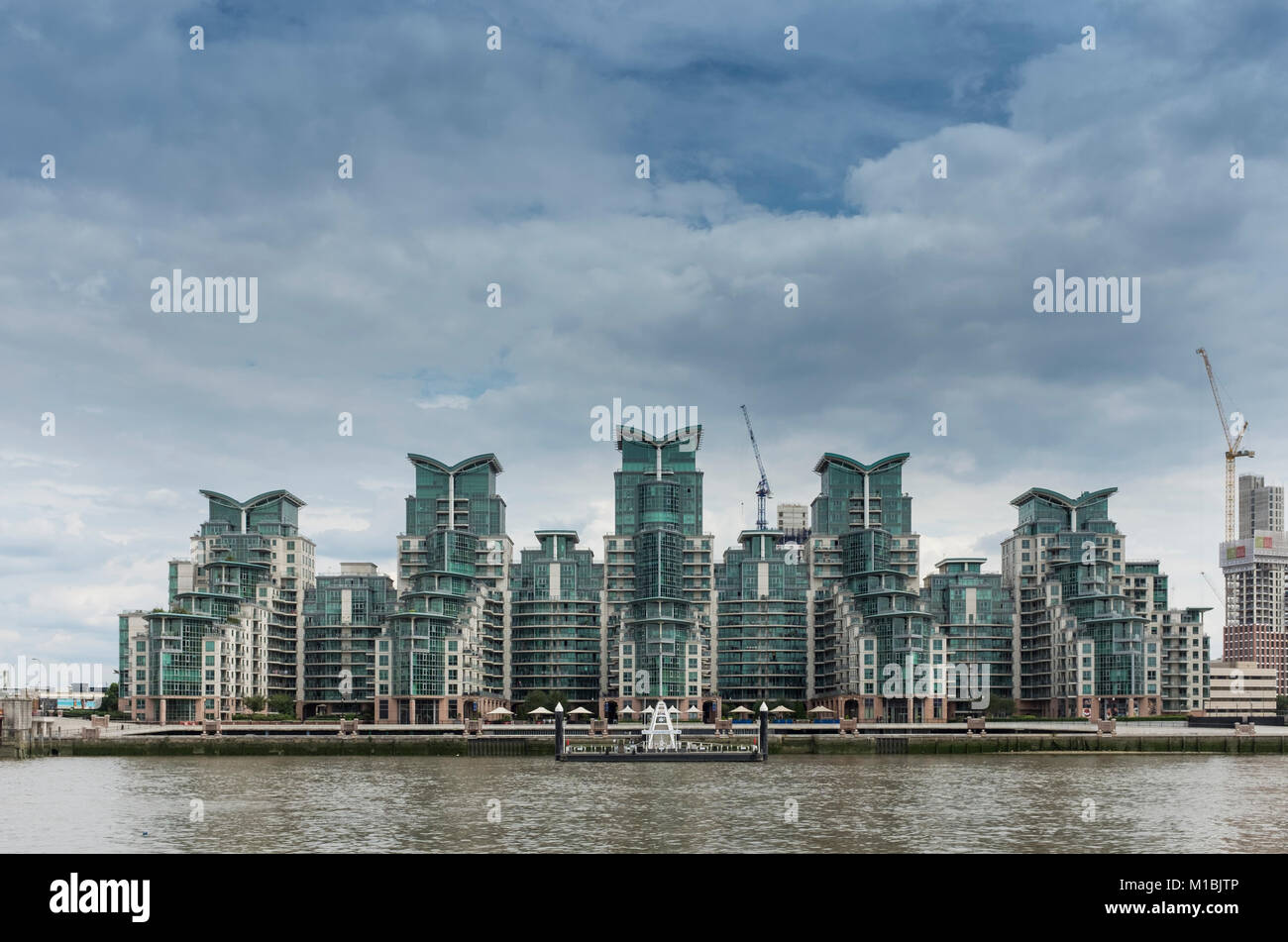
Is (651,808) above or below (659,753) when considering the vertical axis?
above

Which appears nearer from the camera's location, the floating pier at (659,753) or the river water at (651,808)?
the river water at (651,808)

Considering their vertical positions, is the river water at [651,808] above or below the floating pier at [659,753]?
above

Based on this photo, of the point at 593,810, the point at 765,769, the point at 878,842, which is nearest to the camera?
the point at 878,842

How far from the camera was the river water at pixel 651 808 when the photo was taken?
6038cm

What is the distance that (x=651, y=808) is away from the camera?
77812 mm

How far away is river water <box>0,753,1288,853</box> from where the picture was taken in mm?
60375

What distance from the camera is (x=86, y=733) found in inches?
6580

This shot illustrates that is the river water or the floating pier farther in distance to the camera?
the floating pier

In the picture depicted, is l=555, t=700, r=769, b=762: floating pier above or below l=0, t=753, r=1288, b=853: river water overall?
below

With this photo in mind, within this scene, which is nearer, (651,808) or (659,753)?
(651,808)
